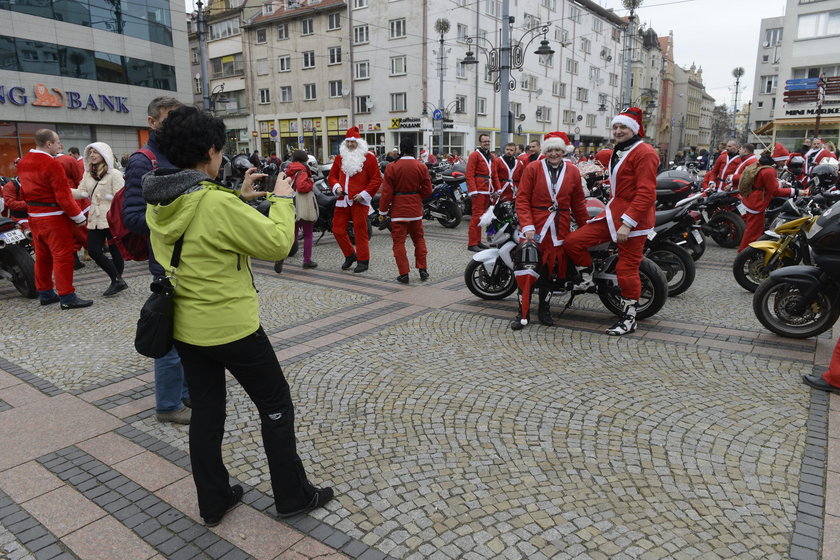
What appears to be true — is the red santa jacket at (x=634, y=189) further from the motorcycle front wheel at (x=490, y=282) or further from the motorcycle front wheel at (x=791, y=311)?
the motorcycle front wheel at (x=490, y=282)

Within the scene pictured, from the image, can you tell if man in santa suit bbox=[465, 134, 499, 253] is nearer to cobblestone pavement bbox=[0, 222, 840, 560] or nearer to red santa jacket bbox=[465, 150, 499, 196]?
red santa jacket bbox=[465, 150, 499, 196]

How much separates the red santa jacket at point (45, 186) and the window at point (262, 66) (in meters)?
42.2

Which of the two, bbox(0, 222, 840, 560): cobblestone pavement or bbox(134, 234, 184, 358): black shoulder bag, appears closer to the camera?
bbox(134, 234, 184, 358): black shoulder bag

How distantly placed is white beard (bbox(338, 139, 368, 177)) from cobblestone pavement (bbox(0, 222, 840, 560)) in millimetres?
3093

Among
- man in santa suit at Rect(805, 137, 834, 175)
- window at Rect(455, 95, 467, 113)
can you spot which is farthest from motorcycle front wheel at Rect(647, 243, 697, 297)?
window at Rect(455, 95, 467, 113)

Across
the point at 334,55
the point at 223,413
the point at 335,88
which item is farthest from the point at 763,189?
the point at 334,55

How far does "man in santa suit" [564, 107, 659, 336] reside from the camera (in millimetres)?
5133

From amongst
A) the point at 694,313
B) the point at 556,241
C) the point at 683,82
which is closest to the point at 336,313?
the point at 556,241

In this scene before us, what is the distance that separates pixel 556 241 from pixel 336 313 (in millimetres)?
2470

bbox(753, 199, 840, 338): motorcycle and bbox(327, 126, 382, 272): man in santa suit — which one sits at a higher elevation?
bbox(327, 126, 382, 272): man in santa suit

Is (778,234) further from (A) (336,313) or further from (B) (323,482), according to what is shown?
(B) (323,482)

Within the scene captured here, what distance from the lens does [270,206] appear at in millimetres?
2562

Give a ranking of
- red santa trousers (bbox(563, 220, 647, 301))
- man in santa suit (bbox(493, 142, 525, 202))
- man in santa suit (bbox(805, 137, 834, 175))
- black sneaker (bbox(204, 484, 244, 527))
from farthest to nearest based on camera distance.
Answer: man in santa suit (bbox(805, 137, 834, 175)), man in santa suit (bbox(493, 142, 525, 202)), red santa trousers (bbox(563, 220, 647, 301)), black sneaker (bbox(204, 484, 244, 527))

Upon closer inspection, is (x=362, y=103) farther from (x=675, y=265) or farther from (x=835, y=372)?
(x=835, y=372)
